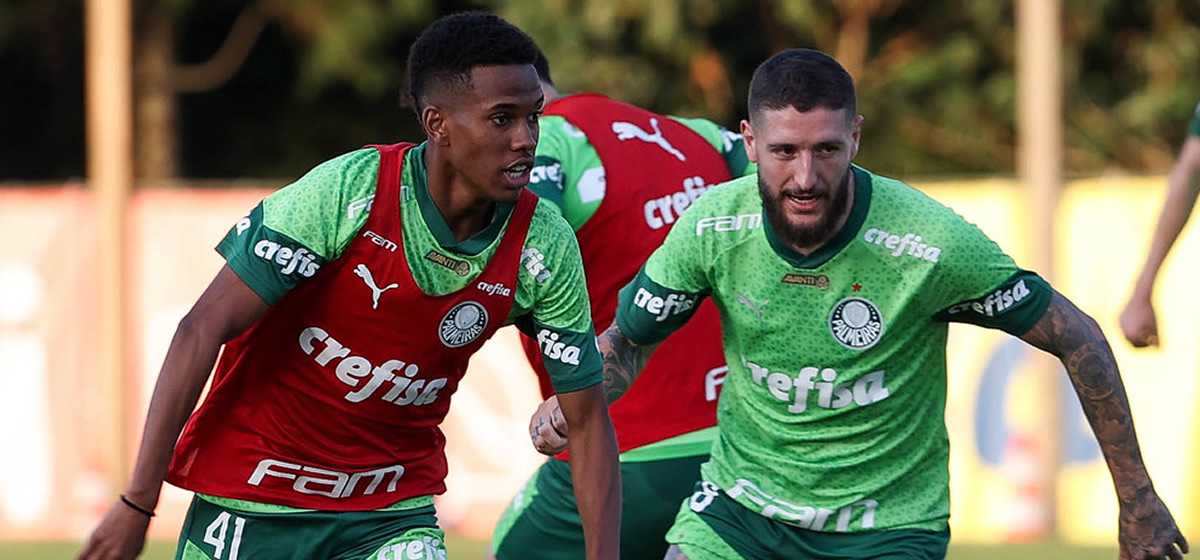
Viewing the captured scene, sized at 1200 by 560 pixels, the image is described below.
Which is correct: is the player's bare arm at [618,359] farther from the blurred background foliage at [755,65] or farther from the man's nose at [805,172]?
the blurred background foliage at [755,65]

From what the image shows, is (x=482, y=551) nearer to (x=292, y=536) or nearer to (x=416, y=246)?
(x=292, y=536)

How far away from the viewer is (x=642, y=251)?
5.70m

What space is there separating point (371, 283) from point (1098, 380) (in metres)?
1.79

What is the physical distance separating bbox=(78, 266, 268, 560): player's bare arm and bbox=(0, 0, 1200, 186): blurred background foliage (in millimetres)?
12935

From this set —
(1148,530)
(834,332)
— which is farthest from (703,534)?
(1148,530)

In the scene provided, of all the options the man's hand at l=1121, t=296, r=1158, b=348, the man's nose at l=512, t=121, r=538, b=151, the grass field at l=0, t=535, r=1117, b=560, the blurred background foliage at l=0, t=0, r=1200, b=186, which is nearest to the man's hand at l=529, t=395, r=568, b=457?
the man's nose at l=512, t=121, r=538, b=151

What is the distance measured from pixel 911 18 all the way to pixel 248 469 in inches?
587

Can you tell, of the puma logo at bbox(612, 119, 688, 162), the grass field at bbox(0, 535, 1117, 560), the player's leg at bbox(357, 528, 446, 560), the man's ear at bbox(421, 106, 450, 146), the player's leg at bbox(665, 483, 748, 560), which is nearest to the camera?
the man's ear at bbox(421, 106, 450, 146)

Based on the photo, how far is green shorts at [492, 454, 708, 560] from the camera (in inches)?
222

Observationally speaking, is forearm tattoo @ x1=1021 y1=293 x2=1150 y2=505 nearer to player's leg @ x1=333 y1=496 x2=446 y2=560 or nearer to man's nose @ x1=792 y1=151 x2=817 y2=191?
man's nose @ x1=792 y1=151 x2=817 y2=191

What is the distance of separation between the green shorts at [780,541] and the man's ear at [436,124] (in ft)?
4.04

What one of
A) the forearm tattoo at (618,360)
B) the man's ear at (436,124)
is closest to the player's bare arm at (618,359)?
the forearm tattoo at (618,360)

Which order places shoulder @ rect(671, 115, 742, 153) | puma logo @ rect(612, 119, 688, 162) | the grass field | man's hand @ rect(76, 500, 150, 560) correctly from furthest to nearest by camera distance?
1. the grass field
2. shoulder @ rect(671, 115, 742, 153)
3. puma logo @ rect(612, 119, 688, 162)
4. man's hand @ rect(76, 500, 150, 560)

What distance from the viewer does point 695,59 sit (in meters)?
18.0
